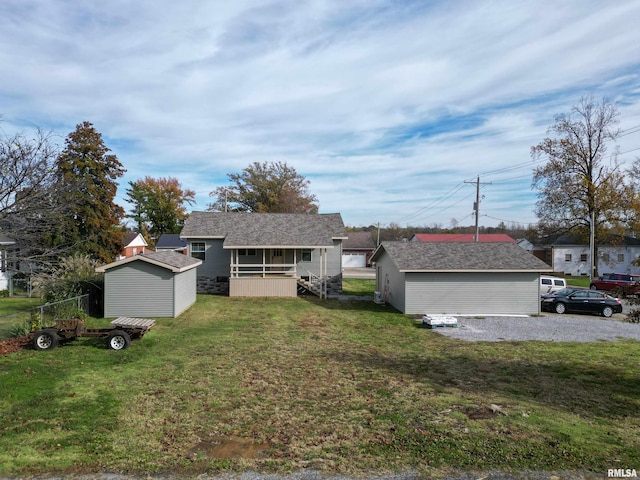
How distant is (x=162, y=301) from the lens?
719 inches

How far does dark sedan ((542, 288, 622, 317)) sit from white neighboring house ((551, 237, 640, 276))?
25.7 metres

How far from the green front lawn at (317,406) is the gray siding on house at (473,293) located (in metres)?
5.81

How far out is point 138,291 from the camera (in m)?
18.1

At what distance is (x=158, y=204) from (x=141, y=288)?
43.2 meters

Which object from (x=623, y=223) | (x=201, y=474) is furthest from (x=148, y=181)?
(x=201, y=474)

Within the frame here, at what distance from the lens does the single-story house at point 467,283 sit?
20.5m

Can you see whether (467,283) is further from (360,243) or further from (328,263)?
(360,243)

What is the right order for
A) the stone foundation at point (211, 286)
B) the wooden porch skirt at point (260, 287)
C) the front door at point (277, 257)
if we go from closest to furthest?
the wooden porch skirt at point (260, 287)
the stone foundation at point (211, 286)
the front door at point (277, 257)

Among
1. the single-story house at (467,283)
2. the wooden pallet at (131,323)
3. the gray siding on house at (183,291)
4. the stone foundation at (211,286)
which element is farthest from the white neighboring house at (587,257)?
the wooden pallet at (131,323)

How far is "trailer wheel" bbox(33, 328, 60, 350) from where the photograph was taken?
1255cm

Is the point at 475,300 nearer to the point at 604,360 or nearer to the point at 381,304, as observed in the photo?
the point at 381,304

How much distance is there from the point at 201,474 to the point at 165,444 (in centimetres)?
122

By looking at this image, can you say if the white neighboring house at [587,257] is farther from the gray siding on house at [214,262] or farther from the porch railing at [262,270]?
the gray siding on house at [214,262]

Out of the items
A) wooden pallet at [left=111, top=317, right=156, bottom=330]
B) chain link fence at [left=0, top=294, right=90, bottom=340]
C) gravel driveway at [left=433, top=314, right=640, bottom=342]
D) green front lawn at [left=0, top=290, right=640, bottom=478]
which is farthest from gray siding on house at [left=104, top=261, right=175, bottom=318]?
gravel driveway at [left=433, top=314, right=640, bottom=342]
